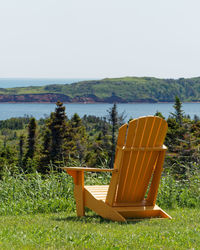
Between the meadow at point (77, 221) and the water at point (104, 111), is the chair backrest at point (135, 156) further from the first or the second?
the water at point (104, 111)

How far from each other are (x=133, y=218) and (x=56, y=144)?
43.3 metres

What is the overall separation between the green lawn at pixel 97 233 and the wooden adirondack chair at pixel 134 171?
17 cm

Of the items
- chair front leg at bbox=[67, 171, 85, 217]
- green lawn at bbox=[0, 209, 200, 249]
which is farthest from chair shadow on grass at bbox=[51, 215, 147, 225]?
chair front leg at bbox=[67, 171, 85, 217]

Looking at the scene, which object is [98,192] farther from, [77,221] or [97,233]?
[97,233]

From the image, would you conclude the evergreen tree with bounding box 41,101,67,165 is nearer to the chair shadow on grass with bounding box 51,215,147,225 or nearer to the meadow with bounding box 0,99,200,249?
the meadow with bounding box 0,99,200,249

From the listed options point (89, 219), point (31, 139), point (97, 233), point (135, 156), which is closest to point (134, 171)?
point (135, 156)

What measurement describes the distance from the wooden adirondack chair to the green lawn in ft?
0.56

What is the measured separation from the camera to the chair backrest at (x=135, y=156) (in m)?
4.07

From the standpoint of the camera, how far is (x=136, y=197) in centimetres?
451

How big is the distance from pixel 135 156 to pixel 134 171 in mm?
212

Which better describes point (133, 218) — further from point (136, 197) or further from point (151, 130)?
point (151, 130)

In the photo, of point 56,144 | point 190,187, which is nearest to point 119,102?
point 56,144

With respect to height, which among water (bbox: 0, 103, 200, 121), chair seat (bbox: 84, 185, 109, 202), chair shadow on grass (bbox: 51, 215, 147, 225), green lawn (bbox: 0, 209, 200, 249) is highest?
chair seat (bbox: 84, 185, 109, 202)

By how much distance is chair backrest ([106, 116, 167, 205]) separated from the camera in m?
4.07
